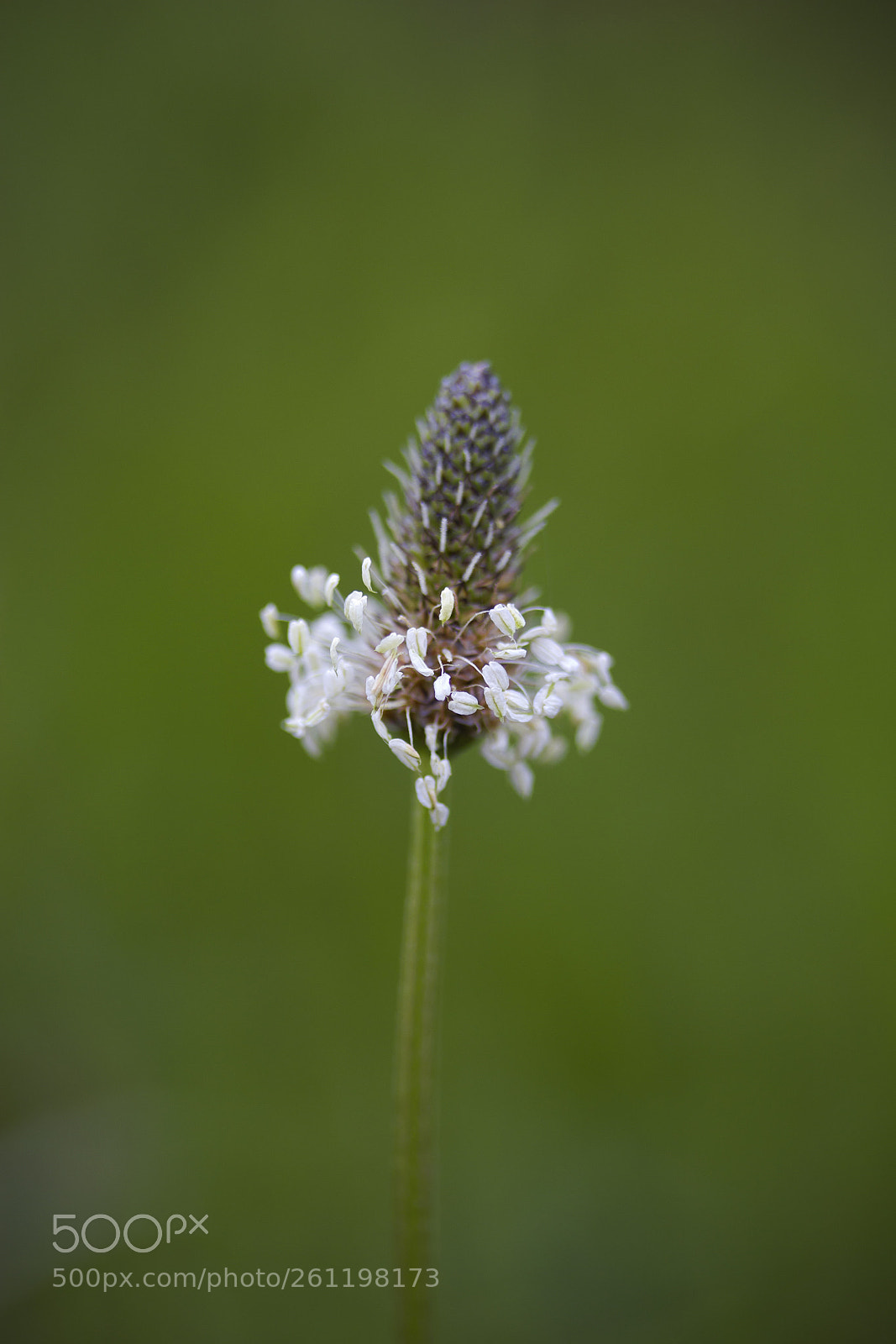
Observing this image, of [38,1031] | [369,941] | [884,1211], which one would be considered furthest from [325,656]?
[884,1211]

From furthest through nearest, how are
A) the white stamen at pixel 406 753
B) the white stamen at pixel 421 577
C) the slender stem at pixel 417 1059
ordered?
the white stamen at pixel 421 577
the slender stem at pixel 417 1059
the white stamen at pixel 406 753

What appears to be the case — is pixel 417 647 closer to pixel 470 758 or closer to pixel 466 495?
pixel 466 495

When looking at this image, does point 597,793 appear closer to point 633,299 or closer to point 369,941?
point 369,941

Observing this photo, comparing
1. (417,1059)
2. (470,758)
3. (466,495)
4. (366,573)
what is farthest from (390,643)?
(470,758)

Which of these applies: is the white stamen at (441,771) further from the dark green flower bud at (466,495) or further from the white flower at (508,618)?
the dark green flower bud at (466,495)

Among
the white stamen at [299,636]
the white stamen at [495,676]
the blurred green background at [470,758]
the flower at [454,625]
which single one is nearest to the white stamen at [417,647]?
the flower at [454,625]

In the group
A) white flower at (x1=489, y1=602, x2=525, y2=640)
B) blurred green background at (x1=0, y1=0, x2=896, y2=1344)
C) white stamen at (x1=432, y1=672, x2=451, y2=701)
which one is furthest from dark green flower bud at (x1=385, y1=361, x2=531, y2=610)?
blurred green background at (x1=0, y1=0, x2=896, y2=1344)
